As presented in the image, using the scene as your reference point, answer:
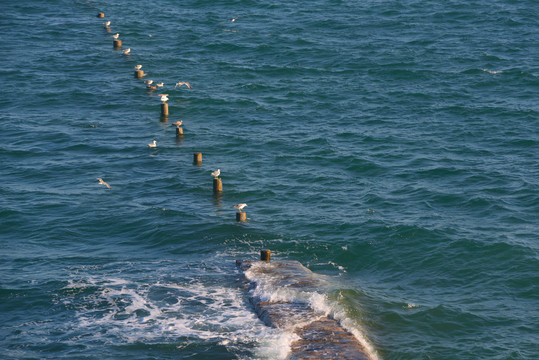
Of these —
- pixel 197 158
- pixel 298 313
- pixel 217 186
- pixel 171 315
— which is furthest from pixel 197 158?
pixel 298 313

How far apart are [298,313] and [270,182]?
10897 millimetres

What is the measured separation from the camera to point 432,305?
790 inches

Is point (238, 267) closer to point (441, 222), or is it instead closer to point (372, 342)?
point (372, 342)

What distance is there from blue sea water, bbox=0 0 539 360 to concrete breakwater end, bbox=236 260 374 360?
410mm

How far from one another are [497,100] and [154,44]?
22.1 meters

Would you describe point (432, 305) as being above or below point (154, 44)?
below

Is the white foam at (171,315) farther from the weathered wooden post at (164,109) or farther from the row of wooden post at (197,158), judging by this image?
the weathered wooden post at (164,109)

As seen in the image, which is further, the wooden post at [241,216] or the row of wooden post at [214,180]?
the wooden post at [241,216]

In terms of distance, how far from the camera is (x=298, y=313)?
1870cm

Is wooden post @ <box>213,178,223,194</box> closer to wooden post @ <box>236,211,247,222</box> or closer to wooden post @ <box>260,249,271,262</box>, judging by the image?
wooden post @ <box>236,211,247,222</box>

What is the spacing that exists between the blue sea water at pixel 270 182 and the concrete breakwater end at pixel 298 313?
410 mm

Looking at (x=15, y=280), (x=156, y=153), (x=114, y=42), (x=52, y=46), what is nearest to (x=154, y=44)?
(x=114, y=42)

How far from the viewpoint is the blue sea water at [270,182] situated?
1912 cm

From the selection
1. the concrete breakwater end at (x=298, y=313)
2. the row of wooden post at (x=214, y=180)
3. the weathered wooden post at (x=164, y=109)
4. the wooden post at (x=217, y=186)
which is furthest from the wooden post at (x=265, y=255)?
the weathered wooden post at (x=164, y=109)
